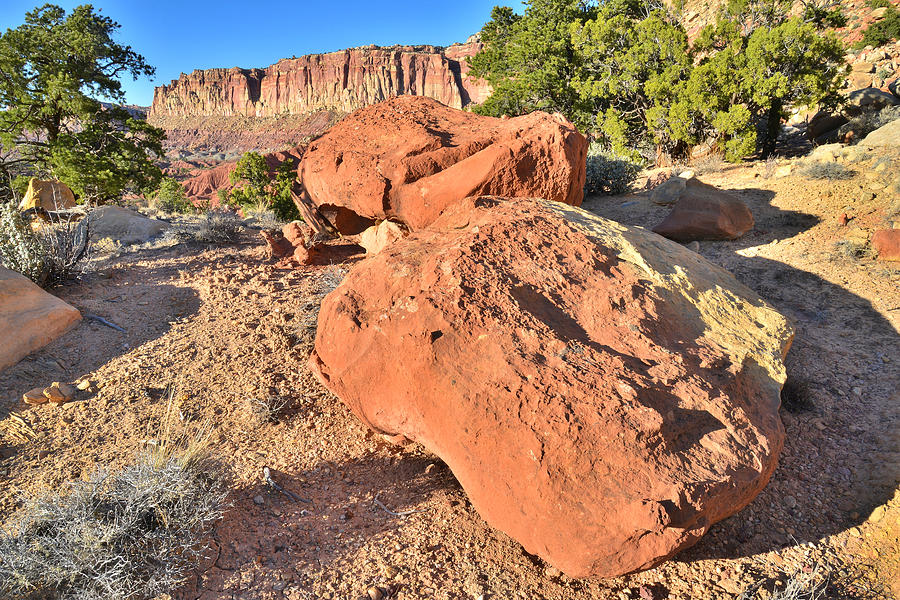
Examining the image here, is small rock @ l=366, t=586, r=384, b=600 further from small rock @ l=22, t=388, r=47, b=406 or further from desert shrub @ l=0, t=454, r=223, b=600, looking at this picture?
small rock @ l=22, t=388, r=47, b=406

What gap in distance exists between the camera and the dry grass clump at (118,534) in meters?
1.88

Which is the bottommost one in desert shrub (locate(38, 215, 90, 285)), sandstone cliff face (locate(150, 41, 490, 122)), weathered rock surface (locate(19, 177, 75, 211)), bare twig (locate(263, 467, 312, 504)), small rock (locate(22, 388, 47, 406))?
bare twig (locate(263, 467, 312, 504))

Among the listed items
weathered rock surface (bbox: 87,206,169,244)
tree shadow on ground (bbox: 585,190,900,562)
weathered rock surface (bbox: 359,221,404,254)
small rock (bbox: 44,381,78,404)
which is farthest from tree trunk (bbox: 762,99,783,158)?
small rock (bbox: 44,381,78,404)

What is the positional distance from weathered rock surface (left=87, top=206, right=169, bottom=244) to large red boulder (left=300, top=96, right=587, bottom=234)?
3.20 meters

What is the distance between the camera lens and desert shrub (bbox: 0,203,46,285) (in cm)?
434

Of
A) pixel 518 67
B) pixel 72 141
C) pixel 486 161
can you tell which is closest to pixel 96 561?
pixel 486 161

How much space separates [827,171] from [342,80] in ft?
287

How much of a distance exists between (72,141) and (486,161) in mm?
11602

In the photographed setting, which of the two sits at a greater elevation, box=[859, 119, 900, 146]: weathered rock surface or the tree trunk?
the tree trunk

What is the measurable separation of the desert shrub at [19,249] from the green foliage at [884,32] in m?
29.5

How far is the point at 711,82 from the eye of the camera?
9.42 m

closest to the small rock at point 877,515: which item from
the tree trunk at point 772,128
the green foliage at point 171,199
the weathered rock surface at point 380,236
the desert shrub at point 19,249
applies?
the weathered rock surface at point 380,236

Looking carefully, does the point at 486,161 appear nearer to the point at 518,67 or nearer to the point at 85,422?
the point at 85,422

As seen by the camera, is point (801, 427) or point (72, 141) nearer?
point (801, 427)
